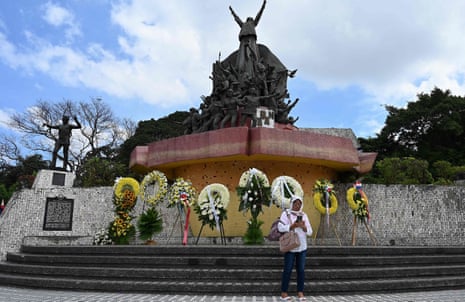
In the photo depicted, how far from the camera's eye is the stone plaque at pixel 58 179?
12.5 m

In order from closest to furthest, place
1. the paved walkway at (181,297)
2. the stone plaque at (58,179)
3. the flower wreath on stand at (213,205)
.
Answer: the paved walkway at (181,297) → the flower wreath on stand at (213,205) → the stone plaque at (58,179)

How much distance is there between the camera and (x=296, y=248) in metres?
5.19

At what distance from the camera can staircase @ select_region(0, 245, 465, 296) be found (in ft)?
19.6

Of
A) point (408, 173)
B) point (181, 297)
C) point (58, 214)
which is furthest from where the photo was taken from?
point (408, 173)

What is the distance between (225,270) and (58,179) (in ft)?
28.3

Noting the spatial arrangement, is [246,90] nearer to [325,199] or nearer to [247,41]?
[247,41]

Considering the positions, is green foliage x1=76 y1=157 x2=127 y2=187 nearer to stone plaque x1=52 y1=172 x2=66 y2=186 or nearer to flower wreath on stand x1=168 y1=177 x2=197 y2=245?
stone plaque x1=52 y1=172 x2=66 y2=186

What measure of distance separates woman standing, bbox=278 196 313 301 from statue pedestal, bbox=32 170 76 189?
30.8ft

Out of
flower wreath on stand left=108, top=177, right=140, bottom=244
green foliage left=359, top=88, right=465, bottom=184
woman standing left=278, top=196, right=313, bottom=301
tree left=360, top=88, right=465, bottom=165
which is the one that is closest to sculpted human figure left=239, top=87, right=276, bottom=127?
flower wreath on stand left=108, top=177, right=140, bottom=244

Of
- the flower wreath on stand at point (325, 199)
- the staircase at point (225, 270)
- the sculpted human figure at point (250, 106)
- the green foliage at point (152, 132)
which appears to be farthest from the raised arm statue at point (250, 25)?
the green foliage at point (152, 132)

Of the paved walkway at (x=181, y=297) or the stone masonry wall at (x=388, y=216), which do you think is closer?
the paved walkway at (x=181, y=297)

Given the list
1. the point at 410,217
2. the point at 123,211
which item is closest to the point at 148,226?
the point at 123,211

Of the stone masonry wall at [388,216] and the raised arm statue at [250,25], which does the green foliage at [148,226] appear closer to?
the stone masonry wall at [388,216]

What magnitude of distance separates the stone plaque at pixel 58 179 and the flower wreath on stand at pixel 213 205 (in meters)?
6.16
